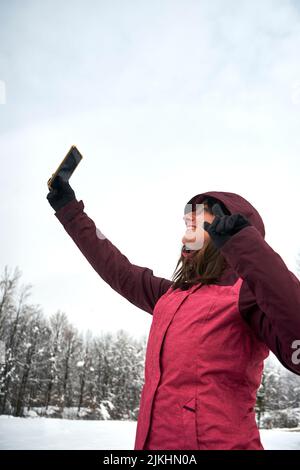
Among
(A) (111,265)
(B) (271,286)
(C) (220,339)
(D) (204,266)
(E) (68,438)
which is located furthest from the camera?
(E) (68,438)

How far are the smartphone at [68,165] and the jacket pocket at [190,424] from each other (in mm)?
1436

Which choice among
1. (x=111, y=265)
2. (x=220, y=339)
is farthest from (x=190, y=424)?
(x=111, y=265)

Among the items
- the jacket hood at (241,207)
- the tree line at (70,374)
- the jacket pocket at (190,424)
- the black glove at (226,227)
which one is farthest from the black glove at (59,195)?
the tree line at (70,374)

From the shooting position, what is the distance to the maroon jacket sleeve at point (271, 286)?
948 mm

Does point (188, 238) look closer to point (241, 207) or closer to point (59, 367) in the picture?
point (241, 207)

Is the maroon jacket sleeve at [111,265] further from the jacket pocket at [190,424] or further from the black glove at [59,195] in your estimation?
the jacket pocket at [190,424]

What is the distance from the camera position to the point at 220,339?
1.23 metres

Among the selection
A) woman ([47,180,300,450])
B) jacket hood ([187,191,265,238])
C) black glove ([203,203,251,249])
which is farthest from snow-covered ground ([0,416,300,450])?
black glove ([203,203,251,249])

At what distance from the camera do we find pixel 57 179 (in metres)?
2.04

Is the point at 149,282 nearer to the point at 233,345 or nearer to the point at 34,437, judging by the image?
the point at 233,345

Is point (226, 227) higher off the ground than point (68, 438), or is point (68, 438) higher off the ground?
point (226, 227)

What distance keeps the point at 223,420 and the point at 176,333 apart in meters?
0.34

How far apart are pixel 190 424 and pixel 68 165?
1544 millimetres

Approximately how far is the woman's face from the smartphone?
2.75ft
